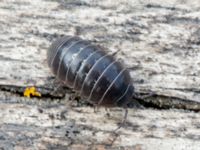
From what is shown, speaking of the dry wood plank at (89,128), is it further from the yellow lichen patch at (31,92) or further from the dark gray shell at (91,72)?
the dark gray shell at (91,72)

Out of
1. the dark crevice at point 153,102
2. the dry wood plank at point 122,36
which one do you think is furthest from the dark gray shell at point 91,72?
the dry wood plank at point 122,36

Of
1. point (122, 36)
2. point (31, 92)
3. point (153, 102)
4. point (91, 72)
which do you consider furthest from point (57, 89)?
point (153, 102)

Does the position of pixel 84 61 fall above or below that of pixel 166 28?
below

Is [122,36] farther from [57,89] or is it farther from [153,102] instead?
[57,89]

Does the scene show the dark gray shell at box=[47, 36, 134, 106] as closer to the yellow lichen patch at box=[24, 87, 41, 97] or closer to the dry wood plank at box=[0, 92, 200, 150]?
the dry wood plank at box=[0, 92, 200, 150]

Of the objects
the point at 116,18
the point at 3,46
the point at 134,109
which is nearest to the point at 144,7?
the point at 116,18

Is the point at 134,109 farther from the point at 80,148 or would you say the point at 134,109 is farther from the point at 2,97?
the point at 2,97

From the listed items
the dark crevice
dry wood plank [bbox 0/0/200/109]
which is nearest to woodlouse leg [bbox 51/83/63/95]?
the dark crevice
